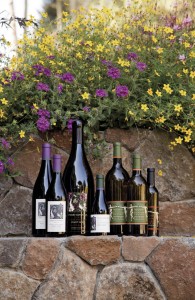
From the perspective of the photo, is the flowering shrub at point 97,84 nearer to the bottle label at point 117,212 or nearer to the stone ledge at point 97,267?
the bottle label at point 117,212

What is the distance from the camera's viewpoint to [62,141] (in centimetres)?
373

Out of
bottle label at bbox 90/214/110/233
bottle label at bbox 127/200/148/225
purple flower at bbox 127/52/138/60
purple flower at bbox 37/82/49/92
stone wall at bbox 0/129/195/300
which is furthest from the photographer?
purple flower at bbox 127/52/138/60

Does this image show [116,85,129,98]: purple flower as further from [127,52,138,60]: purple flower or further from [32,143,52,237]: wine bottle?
[32,143,52,237]: wine bottle

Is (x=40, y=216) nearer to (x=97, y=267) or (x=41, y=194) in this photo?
(x=41, y=194)

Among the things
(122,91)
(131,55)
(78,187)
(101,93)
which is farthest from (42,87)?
(78,187)

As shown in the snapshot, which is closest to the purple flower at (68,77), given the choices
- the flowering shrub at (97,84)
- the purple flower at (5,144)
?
the flowering shrub at (97,84)

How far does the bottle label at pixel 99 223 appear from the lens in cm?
313

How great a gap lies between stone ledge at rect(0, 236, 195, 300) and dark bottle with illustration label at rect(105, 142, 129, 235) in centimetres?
15

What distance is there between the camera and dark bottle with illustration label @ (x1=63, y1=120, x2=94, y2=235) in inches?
124

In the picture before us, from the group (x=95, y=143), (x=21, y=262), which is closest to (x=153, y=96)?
(x=95, y=143)

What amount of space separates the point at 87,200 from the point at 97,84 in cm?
87

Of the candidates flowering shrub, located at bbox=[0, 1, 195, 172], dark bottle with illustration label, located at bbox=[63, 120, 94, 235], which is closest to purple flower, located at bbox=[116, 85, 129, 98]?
flowering shrub, located at bbox=[0, 1, 195, 172]

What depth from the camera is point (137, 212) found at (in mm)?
3236

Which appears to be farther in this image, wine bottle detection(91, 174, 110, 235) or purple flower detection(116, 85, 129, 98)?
purple flower detection(116, 85, 129, 98)
